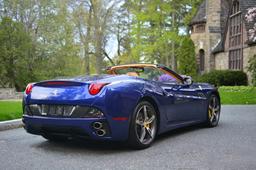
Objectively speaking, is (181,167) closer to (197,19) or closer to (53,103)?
(53,103)

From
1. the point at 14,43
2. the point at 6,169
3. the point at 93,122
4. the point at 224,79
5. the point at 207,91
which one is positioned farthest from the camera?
the point at 14,43

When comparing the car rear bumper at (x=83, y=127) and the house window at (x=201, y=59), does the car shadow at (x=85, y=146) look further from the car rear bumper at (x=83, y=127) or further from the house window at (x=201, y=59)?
the house window at (x=201, y=59)

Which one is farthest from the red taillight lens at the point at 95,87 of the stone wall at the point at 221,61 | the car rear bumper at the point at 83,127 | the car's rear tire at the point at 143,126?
the stone wall at the point at 221,61

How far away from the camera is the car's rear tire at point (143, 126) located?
5.32 metres

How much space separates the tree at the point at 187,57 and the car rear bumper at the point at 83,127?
28.5 metres

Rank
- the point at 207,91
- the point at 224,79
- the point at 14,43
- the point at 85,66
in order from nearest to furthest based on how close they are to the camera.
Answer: the point at 207,91
the point at 224,79
the point at 14,43
the point at 85,66

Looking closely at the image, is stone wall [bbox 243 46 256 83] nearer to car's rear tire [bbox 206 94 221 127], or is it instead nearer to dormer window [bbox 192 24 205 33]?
dormer window [bbox 192 24 205 33]

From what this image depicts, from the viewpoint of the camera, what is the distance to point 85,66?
1606 inches

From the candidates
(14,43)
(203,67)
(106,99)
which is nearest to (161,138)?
(106,99)

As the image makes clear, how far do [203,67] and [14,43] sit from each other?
1675 cm

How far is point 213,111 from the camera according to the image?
7871 mm

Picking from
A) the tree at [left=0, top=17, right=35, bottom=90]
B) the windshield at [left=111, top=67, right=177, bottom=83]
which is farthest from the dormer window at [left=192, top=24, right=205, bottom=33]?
the windshield at [left=111, top=67, right=177, bottom=83]

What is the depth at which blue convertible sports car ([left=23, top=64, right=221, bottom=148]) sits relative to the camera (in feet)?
16.6

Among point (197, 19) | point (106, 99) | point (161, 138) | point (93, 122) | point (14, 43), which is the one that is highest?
point (197, 19)
